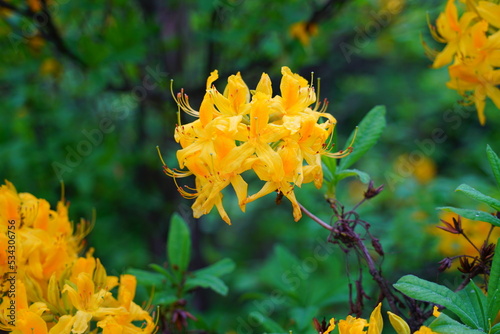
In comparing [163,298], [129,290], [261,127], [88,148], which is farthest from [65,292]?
[88,148]

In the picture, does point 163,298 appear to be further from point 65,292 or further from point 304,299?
point 304,299

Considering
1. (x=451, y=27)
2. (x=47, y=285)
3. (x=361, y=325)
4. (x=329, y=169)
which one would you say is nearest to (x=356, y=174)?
(x=329, y=169)

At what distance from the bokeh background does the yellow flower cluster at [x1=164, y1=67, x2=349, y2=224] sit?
0.77 m

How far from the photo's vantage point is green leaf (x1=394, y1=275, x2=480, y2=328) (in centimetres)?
113

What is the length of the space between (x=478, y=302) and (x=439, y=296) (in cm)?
11

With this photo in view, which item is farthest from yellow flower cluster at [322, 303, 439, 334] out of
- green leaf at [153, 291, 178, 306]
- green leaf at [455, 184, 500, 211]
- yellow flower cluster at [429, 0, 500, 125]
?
yellow flower cluster at [429, 0, 500, 125]

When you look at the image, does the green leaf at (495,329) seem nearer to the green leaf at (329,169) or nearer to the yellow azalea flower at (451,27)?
the green leaf at (329,169)

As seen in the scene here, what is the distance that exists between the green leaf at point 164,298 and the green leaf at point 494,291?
91cm

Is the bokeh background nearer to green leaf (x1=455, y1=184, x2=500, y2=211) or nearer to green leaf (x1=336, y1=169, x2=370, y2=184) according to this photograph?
green leaf (x1=336, y1=169, x2=370, y2=184)

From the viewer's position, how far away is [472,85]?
1.73 m

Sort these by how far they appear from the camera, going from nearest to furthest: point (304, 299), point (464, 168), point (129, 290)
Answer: point (129, 290) → point (304, 299) → point (464, 168)

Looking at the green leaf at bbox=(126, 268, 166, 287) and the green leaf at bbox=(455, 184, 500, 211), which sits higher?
the green leaf at bbox=(455, 184, 500, 211)

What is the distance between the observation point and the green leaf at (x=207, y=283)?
5.25 ft

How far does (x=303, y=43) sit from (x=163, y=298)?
1.56 m
